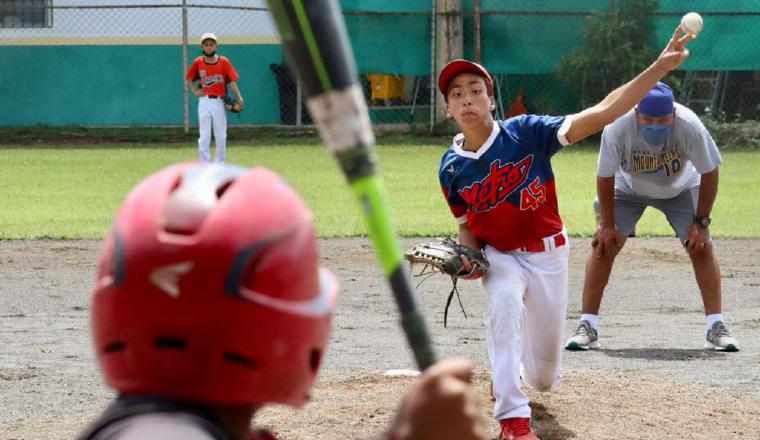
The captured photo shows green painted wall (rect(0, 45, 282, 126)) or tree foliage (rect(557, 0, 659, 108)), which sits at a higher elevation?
tree foliage (rect(557, 0, 659, 108))

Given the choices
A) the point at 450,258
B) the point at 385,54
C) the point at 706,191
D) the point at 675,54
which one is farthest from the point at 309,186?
the point at 675,54

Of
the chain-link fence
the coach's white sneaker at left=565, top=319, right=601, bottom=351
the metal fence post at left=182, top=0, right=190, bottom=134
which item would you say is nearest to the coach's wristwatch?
the coach's white sneaker at left=565, top=319, right=601, bottom=351

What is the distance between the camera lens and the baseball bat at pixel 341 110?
166cm

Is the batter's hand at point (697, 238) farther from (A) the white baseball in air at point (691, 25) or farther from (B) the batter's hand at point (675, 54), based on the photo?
(B) the batter's hand at point (675, 54)

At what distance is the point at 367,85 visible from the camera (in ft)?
73.6

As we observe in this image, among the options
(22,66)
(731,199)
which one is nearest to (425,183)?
(731,199)

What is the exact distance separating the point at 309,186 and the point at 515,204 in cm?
1003

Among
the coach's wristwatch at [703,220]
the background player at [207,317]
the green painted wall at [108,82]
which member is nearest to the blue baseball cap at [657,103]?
the coach's wristwatch at [703,220]

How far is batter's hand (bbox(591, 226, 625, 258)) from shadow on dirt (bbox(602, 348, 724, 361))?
0.66 meters

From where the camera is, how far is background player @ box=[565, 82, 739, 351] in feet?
24.2

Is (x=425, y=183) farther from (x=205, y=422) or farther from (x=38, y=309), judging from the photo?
(x=205, y=422)

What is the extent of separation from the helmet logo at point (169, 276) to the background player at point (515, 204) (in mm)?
3900

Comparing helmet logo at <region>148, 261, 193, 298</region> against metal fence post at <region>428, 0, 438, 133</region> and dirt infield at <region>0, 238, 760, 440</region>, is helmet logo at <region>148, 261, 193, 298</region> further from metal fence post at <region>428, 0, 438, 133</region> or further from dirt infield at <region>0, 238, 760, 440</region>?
metal fence post at <region>428, 0, 438, 133</region>

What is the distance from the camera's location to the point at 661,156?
24.8 feet
